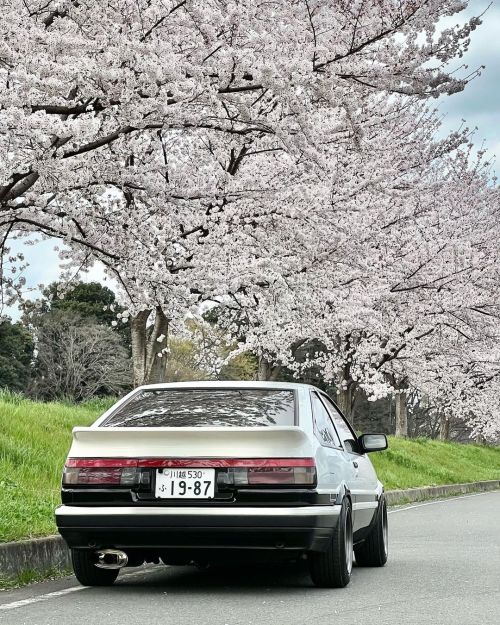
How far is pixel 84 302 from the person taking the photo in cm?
5678

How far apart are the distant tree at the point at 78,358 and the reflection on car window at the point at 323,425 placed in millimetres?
45307

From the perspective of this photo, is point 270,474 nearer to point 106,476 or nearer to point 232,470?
point 232,470

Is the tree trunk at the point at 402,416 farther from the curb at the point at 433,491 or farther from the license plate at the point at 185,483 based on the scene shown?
the license plate at the point at 185,483

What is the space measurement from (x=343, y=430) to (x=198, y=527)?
251cm

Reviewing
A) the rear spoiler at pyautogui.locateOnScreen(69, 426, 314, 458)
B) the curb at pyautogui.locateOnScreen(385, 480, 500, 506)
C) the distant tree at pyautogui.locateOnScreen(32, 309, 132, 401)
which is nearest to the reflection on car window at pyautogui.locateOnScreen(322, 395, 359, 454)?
the rear spoiler at pyautogui.locateOnScreen(69, 426, 314, 458)

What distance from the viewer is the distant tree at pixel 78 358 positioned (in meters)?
53.3

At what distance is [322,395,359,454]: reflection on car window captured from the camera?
8094 mm

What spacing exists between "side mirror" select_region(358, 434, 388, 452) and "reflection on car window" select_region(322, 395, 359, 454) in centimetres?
10

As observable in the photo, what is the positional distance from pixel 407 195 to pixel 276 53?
48.0 ft

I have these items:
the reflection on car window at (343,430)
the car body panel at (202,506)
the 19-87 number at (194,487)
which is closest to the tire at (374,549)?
the reflection on car window at (343,430)

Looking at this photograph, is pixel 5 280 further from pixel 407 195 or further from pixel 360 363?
pixel 360 363

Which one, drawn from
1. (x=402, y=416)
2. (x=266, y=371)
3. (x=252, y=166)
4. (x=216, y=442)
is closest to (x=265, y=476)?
(x=216, y=442)

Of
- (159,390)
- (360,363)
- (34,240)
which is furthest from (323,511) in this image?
(360,363)

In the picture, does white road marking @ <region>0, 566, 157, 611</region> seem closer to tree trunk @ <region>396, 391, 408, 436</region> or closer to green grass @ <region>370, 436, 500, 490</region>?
green grass @ <region>370, 436, 500, 490</region>
